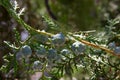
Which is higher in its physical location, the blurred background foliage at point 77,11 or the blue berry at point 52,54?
the blurred background foliage at point 77,11

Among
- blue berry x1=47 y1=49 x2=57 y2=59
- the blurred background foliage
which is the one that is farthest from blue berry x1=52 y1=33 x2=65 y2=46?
the blurred background foliage

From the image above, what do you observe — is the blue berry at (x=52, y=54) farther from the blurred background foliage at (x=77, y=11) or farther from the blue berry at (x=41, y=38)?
Answer: the blurred background foliage at (x=77, y=11)

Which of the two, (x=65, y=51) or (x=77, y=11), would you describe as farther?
(x=77, y=11)

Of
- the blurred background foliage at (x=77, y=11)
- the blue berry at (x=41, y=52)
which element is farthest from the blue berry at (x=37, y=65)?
the blurred background foliage at (x=77, y=11)

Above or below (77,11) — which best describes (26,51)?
below

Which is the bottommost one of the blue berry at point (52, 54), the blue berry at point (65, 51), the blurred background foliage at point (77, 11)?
the blue berry at point (52, 54)

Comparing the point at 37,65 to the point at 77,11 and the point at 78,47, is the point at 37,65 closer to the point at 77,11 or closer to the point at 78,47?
the point at 78,47

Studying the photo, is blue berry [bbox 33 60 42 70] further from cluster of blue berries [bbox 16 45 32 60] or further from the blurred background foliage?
the blurred background foliage

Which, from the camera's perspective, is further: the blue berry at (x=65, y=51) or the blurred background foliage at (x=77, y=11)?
the blurred background foliage at (x=77, y=11)

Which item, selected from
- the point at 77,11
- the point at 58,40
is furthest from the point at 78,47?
the point at 77,11
